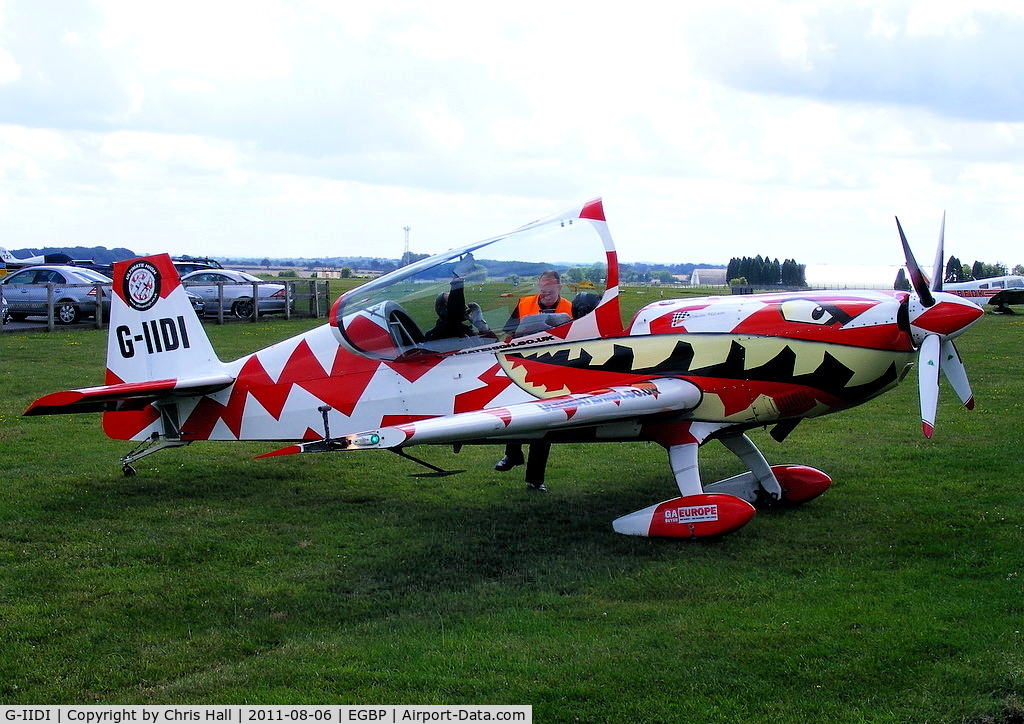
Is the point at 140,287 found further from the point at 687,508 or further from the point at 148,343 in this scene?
the point at 687,508

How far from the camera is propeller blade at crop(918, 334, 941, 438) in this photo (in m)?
6.95

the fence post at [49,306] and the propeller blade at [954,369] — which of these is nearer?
the propeller blade at [954,369]

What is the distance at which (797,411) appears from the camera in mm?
7691

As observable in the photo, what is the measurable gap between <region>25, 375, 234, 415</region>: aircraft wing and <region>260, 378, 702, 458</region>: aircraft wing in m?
1.99

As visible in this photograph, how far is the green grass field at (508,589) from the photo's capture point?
4879 mm

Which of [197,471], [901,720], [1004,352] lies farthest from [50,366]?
[1004,352]

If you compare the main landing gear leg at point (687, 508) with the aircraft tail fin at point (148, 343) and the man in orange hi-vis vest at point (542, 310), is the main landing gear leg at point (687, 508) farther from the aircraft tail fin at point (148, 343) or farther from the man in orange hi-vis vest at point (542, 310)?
the aircraft tail fin at point (148, 343)

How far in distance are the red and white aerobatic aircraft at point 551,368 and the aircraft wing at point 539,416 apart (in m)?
0.02

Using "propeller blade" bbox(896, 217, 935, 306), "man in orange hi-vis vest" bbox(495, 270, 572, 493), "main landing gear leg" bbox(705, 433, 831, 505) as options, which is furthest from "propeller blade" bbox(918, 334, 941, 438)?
"man in orange hi-vis vest" bbox(495, 270, 572, 493)

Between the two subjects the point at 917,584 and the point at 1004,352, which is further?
the point at 1004,352

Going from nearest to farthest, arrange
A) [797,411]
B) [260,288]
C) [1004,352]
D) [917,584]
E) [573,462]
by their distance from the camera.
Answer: [917,584]
[797,411]
[573,462]
[1004,352]
[260,288]

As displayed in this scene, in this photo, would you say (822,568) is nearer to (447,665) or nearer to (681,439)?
(681,439)

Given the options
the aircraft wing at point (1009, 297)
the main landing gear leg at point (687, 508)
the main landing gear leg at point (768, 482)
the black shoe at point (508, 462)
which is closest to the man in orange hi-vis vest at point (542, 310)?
the main landing gear leg at point (687, 508)

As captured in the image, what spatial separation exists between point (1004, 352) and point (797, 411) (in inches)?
592
